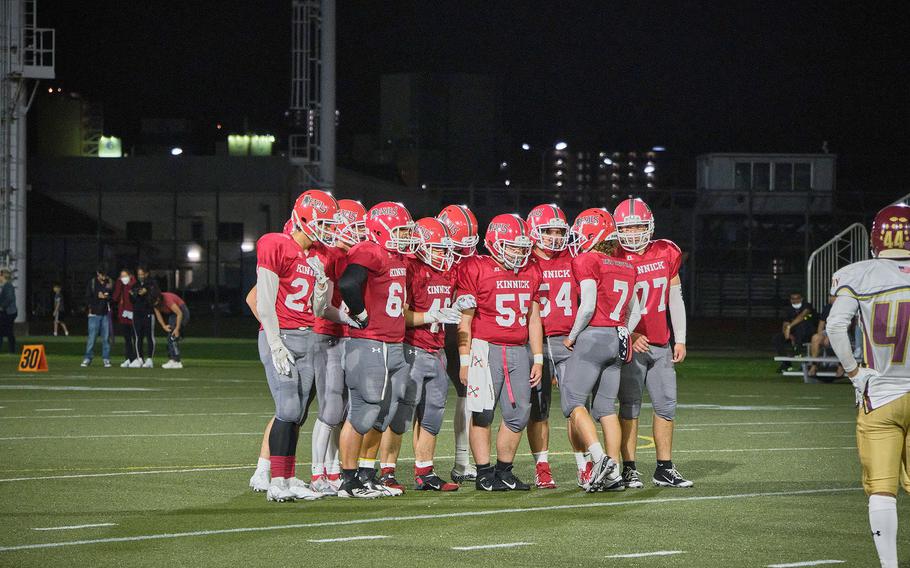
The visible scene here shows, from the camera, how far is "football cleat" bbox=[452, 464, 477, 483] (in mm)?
11211

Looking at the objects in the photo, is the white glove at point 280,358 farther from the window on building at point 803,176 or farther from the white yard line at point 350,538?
the window on building at point 803,176

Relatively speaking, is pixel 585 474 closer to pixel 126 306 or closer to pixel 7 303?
pixel 126 306

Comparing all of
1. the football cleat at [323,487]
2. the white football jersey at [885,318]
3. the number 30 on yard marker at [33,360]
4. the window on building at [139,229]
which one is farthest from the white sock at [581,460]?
the window on building at [139,229]

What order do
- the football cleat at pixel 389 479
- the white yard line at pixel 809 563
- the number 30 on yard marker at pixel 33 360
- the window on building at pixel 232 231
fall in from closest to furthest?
the white yard line at pixel 809 563 < the football cleat at pixel 389 479 < the number 30 on yard marker at pixel 33 360 < the window on building at pixel 232 231

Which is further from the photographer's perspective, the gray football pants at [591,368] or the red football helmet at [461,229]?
the red football helmet at [461,229]

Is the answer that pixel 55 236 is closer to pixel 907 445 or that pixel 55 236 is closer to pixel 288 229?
pixel 288 229

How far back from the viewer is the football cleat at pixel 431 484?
34.7ft

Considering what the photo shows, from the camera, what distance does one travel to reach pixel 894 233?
741 centimetres

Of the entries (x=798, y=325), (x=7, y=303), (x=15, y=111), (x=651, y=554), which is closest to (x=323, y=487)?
(x=651, y=554)

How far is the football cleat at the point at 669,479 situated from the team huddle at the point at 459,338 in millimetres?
18

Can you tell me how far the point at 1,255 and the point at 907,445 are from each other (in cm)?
3332

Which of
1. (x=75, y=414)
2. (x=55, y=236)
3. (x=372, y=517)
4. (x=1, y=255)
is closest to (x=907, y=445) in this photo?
(x=372, y=517)

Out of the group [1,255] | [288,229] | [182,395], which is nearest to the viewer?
[288,229]

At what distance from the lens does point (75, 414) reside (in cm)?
1645
